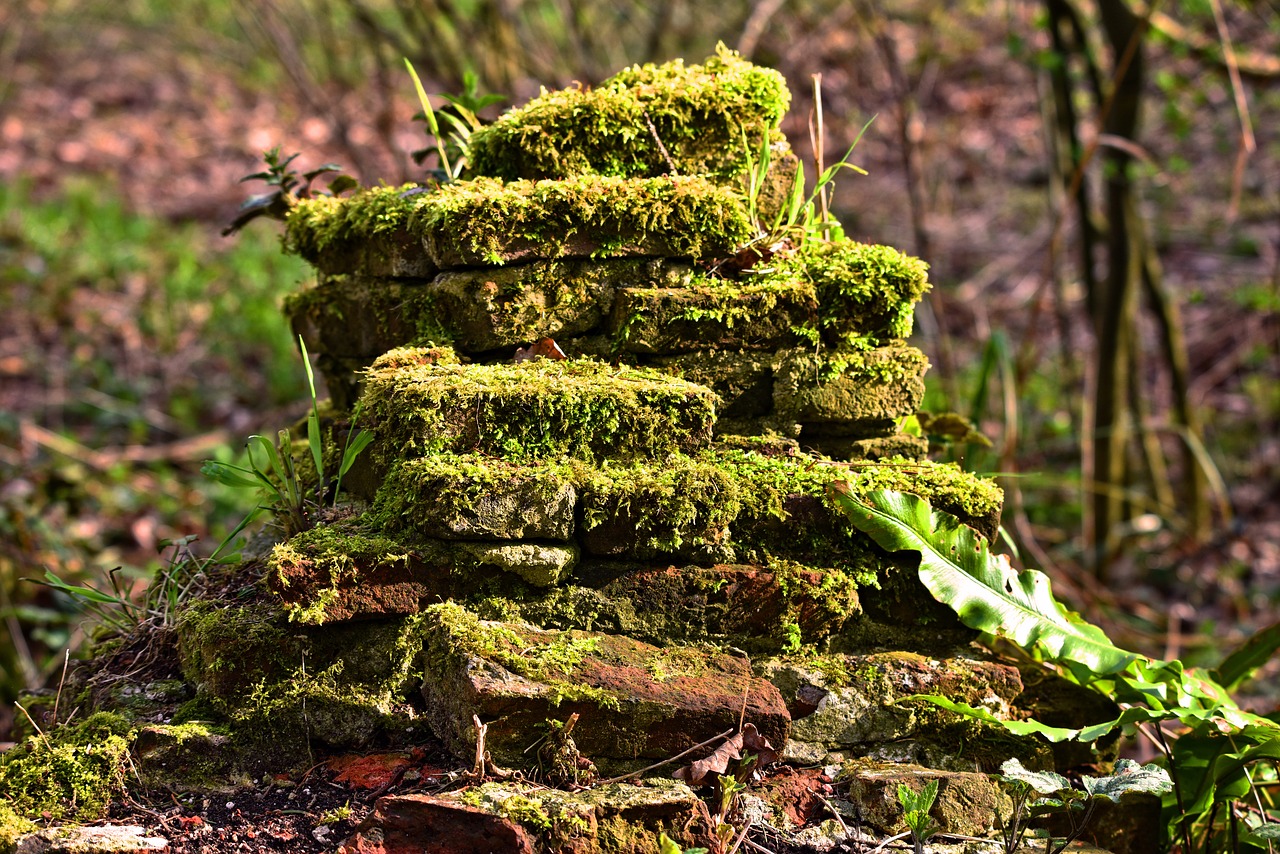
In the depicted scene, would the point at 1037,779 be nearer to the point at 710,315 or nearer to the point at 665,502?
the point at 665,502

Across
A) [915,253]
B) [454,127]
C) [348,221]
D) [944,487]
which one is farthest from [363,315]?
[915,253]

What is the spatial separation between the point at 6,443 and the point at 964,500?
6588 mm

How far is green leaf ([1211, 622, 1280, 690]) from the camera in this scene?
2818 millimetres

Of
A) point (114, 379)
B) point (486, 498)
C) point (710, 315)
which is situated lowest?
point (114, 379)

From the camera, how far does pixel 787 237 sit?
2840 mm

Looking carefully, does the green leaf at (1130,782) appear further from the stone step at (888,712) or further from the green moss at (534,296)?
the green moss at (534,296)

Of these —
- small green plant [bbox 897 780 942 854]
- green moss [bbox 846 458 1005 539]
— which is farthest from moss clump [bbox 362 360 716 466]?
small green plant [bbox 897 780 942 854]

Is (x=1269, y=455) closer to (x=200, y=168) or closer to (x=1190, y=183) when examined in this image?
(x=1190, y=183)

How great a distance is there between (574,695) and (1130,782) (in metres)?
1.15

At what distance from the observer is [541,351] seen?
8.68ft

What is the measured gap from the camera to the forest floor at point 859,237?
6469 mm

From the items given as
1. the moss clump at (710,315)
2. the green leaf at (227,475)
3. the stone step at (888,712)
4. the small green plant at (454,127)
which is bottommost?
the stone step at (888,712)

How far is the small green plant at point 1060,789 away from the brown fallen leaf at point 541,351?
1367 mm

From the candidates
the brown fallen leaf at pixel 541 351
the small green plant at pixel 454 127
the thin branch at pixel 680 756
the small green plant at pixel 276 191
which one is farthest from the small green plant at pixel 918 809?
the small green plant at pixel 276 191
